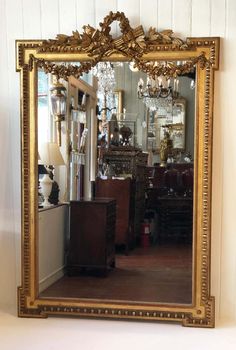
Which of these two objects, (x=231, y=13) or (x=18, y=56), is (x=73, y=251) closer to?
(x=18, y=56)

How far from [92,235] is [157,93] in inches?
34.6

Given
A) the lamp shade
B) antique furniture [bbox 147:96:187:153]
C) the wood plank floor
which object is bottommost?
the wood plank floor

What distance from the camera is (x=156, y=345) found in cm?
226

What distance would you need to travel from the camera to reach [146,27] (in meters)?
2.48

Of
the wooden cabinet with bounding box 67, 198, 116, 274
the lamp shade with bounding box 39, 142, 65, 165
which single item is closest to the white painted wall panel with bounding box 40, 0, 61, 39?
the lamp shade with bounding box 39, 142, 65, 165

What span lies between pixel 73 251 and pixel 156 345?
727mm

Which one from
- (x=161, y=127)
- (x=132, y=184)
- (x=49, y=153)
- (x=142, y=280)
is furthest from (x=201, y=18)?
(x=142, y=280)

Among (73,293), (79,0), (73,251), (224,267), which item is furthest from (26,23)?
(224,267)

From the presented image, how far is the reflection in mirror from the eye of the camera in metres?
2.52

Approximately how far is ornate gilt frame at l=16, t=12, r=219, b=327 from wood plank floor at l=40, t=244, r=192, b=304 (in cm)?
6

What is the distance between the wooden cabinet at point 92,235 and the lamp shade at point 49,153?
27 cm

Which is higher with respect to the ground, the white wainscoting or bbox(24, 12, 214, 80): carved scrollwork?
bbox(24, 12, 214, 80): carved scrollwork

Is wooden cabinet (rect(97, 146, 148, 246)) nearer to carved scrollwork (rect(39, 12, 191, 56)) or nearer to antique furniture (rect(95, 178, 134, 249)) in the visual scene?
antique furniture (rect(95, 178, 134, 249))

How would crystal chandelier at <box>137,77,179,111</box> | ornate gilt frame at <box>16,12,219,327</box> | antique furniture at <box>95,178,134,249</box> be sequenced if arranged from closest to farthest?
ornate gilt frame at <box>16,12,219,327</box> → crystal chandelier at <box>137,77,179,111</box> → antique furniture at <box>95,178,134,249</box>
